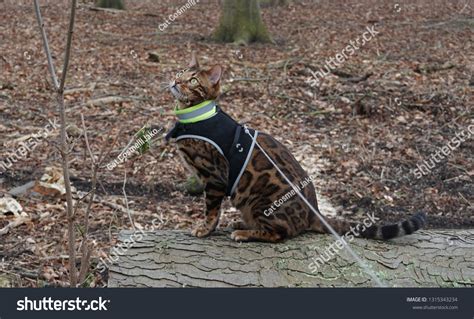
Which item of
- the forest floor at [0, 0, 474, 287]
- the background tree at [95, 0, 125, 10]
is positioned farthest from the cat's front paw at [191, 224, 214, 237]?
the background tree at [95, 0, 125, 10]

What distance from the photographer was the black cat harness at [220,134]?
14.0 feet

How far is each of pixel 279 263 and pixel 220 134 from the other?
105 centimetres

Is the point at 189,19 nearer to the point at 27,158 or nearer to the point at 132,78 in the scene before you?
the point at 132,78

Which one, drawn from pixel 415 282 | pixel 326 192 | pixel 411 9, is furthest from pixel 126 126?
pixel 411 9

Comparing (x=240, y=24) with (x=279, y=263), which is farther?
(x=240, y=24)

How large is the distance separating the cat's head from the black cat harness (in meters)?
0.10

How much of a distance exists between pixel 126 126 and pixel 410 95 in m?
4.70

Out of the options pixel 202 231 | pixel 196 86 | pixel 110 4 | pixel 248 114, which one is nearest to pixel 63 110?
pixel 196 86

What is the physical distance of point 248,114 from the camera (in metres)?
9.14

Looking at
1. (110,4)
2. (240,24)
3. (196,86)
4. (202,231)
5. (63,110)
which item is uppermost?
(110,4)

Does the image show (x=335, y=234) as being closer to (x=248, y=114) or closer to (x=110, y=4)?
(x=248, y=114)

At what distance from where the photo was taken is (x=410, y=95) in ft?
31.2

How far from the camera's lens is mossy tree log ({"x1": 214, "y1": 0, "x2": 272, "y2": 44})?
46.0 ft

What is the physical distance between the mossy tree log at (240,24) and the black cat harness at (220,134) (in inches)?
391
